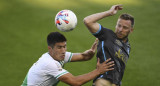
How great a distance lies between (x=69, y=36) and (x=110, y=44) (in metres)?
3.97

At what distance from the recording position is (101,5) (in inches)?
442

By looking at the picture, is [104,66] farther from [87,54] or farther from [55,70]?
[87,54]

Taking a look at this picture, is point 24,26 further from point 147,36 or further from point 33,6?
point 147,36

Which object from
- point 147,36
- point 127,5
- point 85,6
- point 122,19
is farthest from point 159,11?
point 122,19

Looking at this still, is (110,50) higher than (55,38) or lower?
lower

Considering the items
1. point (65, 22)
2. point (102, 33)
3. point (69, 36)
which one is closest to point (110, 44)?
point (102, 33)

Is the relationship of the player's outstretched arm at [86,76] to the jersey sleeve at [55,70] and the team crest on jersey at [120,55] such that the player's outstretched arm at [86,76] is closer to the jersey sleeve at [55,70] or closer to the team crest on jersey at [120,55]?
the jersey sleeve at [55,70]

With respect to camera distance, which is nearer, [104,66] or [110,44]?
[104,66]

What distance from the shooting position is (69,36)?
29.9 ft

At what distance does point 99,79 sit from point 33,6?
630 cm

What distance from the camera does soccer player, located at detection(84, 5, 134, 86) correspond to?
5.11 meters

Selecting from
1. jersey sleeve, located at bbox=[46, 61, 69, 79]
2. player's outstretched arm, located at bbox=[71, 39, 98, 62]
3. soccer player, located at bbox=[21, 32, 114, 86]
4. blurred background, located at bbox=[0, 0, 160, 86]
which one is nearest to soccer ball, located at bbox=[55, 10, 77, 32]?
soccer player, located at bbox=[21, 32, 114, 86]

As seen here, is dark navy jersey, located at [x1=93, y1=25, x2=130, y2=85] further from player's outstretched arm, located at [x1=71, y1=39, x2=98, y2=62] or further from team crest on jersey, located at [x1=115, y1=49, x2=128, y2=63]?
player's outstretched arm, located at [x1=71, y1=39, x2=98, y2=62]

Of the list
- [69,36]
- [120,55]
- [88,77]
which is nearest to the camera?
[88,77]
